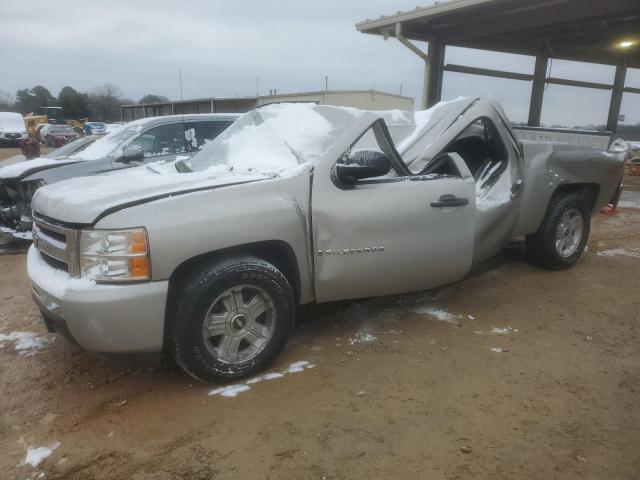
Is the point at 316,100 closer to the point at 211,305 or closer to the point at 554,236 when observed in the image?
the point at 554,236

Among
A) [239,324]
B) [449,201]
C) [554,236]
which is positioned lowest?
[239,324]

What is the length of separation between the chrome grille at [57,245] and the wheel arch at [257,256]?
1.69ft

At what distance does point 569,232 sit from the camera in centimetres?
512

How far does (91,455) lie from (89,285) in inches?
32.9

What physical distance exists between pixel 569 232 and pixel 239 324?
3837mm

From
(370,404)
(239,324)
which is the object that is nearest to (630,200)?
(370,404)

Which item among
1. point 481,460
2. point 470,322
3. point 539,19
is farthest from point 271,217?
point 539,19

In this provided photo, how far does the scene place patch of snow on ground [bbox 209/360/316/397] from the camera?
288cm

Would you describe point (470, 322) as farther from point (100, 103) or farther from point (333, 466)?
point (100, 103)

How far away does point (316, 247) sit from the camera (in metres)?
3.13

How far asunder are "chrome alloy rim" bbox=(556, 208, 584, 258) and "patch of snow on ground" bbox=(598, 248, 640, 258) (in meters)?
0.98

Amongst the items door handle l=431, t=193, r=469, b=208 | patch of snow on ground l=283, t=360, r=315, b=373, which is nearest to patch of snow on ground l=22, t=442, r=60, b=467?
patch of snow on ground l=283, t=360, r=315, b=373

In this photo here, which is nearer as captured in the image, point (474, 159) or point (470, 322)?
point (470, 322)

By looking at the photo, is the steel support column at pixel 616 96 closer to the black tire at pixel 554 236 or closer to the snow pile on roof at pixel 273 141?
the black tire at pixel 554 236
